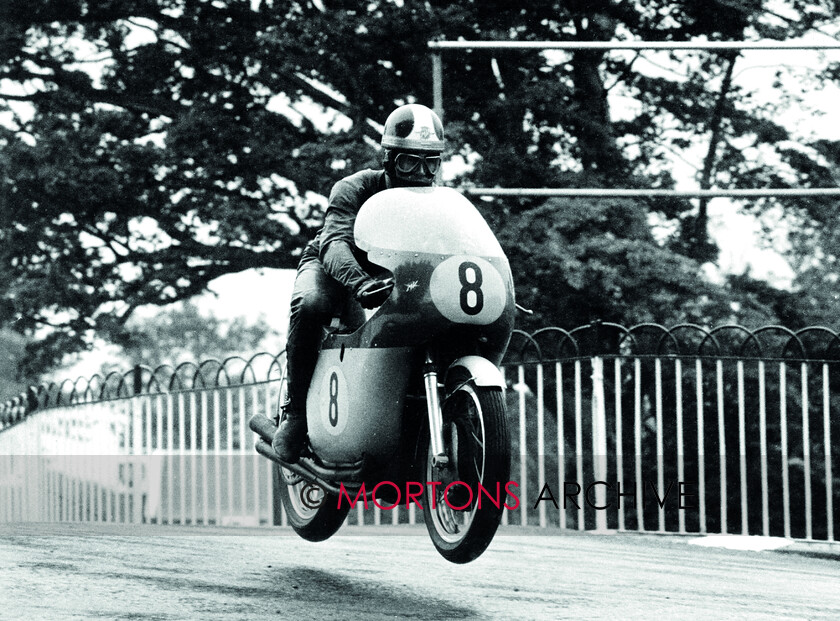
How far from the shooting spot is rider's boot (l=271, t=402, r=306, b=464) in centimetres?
562

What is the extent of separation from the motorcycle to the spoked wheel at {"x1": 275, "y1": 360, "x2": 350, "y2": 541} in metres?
0.71

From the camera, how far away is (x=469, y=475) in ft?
15.4

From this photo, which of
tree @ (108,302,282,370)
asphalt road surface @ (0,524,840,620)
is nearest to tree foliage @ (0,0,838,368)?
asphalt road surface @ (0,524,840,620)

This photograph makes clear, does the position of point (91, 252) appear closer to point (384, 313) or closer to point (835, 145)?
point (835, 145)

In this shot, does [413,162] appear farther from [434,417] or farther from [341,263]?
[434,417]

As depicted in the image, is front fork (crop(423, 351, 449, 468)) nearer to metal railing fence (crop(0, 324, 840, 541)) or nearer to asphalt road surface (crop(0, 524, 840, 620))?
asphalt road surface (crop(0, 524, 840, 620))

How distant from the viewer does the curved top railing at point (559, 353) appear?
925 cm

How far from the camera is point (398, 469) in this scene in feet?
16.5

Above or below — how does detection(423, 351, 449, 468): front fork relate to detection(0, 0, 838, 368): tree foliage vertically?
below

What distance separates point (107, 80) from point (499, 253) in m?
12.6

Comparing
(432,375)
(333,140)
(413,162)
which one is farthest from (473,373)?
(333,140)

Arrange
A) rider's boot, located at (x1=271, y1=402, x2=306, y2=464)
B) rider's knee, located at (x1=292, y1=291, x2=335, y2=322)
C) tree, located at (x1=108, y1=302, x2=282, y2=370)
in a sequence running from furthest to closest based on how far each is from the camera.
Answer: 1. tree, located at (x1=108, y1=302, x2=282, y2=370)
2. rider's boot, located at (x1=271, y1=402, x2=306, y2=464)
3. rider's knee, located at (x1=292, y1=291, x2=335, y2=322)

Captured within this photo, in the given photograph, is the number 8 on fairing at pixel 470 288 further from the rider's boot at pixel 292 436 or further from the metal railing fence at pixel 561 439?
the metal railing fence at pixel 561 439

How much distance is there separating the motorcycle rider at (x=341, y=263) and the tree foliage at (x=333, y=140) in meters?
7.66
